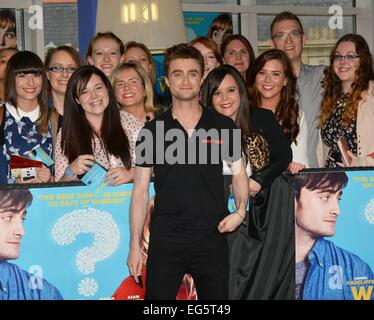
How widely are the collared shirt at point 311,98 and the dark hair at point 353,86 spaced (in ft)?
0.32

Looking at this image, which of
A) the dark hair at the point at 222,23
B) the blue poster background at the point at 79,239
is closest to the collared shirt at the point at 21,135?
the blue poster background at the point at 79,239

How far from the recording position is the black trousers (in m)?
4.48

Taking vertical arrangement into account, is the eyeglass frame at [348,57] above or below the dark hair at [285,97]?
above

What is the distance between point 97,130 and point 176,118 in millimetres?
811

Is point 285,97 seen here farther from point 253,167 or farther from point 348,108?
point 253,167

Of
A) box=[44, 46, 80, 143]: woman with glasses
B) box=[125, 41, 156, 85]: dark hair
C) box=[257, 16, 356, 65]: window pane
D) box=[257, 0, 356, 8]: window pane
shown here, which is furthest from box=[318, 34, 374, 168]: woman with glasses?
box=[257, 0, 356, 8]: window pane

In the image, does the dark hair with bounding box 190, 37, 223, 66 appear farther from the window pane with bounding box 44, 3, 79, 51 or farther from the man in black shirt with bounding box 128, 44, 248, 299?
the window pane with bounding box 44, 3, 79, 51

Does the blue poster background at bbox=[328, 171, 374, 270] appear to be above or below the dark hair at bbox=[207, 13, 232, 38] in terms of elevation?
below

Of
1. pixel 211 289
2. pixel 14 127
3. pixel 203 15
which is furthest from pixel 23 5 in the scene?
pixel 211 289

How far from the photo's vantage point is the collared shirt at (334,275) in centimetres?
537

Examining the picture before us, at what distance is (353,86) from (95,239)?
7.66ft

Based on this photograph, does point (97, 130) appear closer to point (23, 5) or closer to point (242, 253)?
point (242, 253)

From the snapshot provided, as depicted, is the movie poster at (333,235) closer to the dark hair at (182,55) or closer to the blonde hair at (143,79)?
the dark hair at (182,55)

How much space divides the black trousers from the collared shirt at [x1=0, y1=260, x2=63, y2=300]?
2.67 ft
